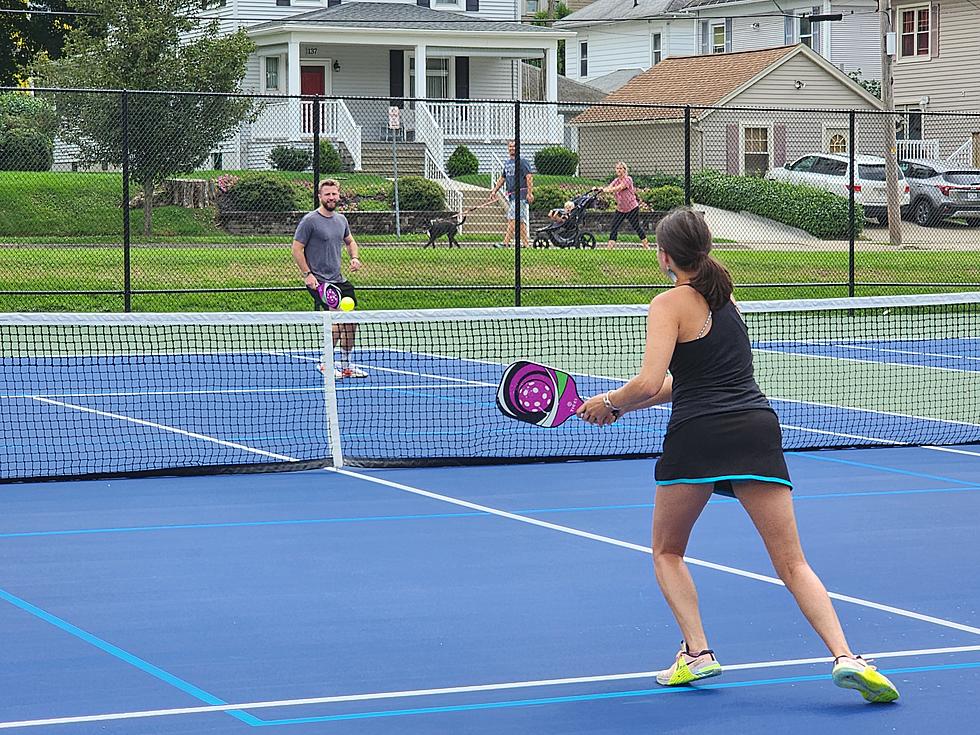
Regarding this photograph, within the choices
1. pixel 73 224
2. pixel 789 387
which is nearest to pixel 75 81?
pixel 73 224

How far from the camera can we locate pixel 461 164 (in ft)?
109

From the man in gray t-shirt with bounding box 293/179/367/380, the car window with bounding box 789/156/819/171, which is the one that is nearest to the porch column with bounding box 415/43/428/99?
the car window with bounding box 789/156/819/171

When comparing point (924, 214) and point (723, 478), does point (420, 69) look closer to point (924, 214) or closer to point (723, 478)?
point (924, 214)

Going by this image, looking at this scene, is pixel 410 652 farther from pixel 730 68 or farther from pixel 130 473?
pixel 730 68

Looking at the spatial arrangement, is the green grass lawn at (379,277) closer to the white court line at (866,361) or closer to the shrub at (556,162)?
the white court line at (866,361)

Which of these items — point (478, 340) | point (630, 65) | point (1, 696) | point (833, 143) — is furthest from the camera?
point (630, 65)

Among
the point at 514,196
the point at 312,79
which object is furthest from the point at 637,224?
the point at 312,79

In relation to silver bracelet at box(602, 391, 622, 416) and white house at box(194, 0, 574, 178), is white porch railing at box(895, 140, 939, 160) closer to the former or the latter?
white house at box(194, 0, 574, 178)

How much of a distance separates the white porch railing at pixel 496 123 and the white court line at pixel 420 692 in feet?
94.0

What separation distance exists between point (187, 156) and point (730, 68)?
2572 centimetres

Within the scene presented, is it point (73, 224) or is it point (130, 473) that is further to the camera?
point (73, 224)

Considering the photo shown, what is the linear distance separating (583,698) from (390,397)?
903 centimetres

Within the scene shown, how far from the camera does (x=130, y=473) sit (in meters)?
10.4

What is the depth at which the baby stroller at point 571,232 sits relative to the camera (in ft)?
79.9
